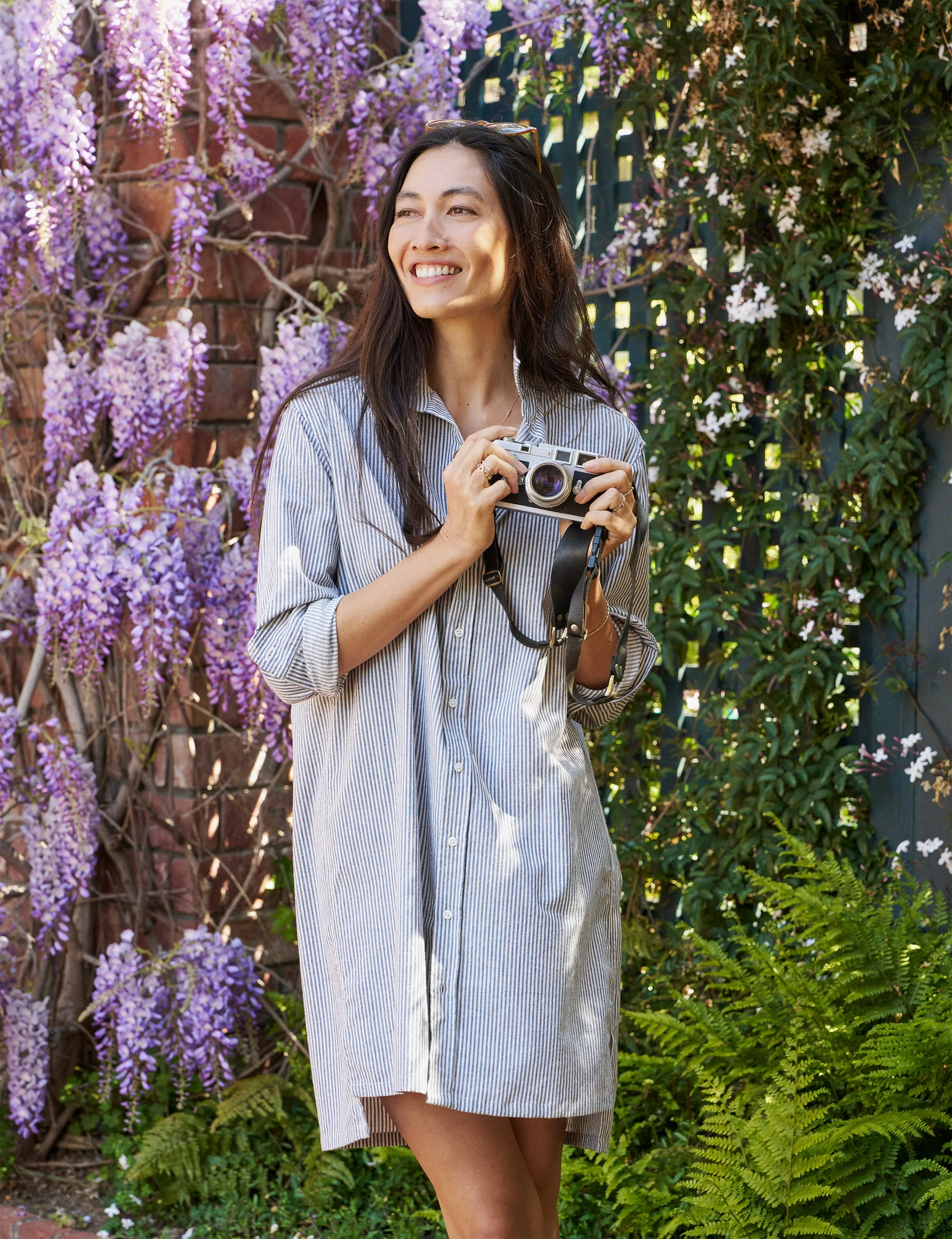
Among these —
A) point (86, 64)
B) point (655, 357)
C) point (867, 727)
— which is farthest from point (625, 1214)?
point (86, 64)

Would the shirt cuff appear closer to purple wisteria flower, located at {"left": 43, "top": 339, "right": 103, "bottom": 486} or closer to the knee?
the knee

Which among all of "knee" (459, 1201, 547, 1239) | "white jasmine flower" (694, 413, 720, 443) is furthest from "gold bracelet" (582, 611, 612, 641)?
"white jasmine flower" (694, 413, 720, 443)

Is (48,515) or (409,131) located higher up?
(409,131)

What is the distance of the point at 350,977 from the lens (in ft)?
5.60

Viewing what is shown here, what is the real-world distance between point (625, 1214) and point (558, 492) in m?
1.54

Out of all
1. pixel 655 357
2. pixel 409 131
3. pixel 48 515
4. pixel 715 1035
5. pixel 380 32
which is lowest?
pixel 715 1035

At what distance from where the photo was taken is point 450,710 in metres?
1.73

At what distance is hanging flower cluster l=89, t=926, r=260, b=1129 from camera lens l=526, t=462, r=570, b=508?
1.91 m

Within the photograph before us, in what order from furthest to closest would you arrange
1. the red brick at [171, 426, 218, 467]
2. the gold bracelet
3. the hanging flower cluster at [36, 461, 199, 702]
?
1. the red brick at [171, 426, 218, 467]
2. the hanging flower cluster at [36, 461, 199, 702]
3. the gold bracelet

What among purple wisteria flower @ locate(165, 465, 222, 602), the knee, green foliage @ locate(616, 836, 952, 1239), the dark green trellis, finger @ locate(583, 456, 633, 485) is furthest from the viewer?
purple wisteria flower @ locate(165, 465, 222, 602)

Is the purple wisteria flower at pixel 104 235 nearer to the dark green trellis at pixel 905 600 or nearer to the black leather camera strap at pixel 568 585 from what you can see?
the dark green trellis at pixel 905 600

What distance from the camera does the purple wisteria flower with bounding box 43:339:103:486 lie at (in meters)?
3.24

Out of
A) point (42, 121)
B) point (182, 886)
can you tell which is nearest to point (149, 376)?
point (42, 121)

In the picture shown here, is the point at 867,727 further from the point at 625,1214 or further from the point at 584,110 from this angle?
the point at 584,110
